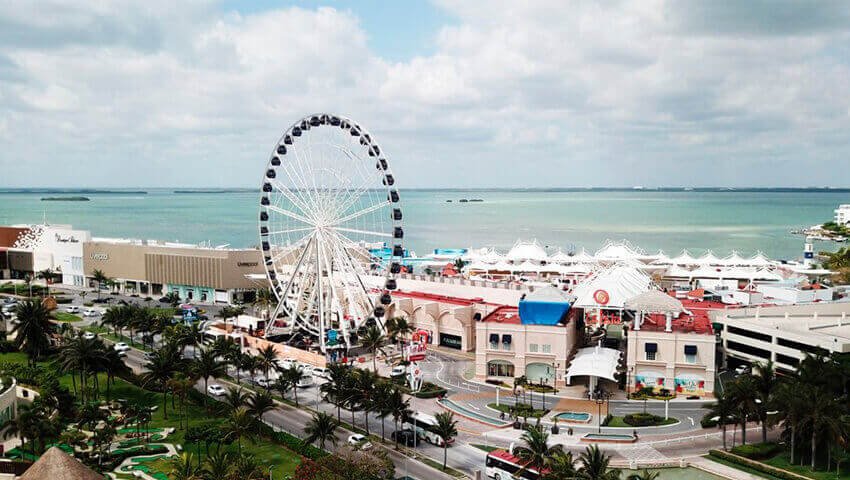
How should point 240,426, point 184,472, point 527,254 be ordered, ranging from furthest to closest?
point 527,254
point 240,426
point 184,472

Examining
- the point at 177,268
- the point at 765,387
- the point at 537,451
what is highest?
the point at 177,268

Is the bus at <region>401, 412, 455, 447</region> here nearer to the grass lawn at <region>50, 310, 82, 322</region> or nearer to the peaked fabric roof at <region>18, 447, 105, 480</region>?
the peaked fabric roof at <region>18, 447, 105, 480</region>

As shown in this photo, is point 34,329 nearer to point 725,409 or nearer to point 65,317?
point 65,317

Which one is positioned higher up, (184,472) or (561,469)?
(561,469)

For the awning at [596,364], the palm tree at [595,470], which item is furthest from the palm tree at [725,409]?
the palm tree at [595,470]

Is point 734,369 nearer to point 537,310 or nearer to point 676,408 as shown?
point 676,408

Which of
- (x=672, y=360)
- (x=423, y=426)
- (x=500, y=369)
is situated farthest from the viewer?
(x=500, y=369)

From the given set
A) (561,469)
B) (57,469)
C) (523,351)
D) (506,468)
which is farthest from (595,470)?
(523,351)
